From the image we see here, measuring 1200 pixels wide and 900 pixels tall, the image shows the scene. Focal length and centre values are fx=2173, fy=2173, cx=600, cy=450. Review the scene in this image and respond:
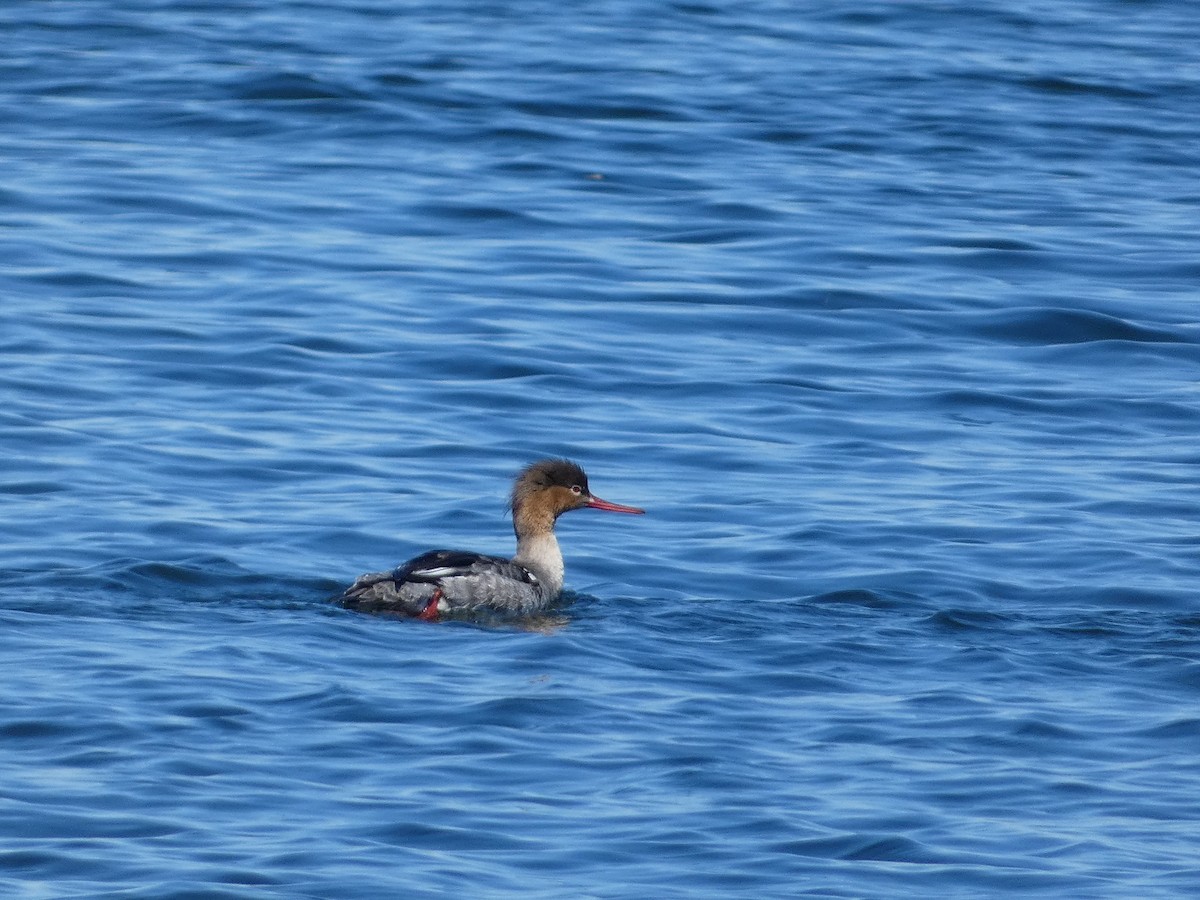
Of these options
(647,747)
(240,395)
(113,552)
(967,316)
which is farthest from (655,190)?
(647,747)

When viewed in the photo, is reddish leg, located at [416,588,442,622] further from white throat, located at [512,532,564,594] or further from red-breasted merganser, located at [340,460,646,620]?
white throat, located at [512,532,564,594]

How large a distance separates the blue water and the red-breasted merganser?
0.17m

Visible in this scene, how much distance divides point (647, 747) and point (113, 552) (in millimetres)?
3811

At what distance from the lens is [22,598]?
34.1 ft

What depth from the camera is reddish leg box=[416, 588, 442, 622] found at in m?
10.7

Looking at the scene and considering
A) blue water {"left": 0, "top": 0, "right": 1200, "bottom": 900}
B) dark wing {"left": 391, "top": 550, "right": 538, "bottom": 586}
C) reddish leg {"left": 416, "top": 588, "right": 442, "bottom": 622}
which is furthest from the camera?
reddish leg {"left": 416, "top": 588, "right": 442, "bottom": 622}

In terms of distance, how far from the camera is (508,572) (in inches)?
444

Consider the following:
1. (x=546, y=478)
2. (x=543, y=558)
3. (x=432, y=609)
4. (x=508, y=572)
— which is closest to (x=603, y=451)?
(x=546, y=478)

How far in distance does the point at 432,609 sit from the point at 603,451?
3.43 meters

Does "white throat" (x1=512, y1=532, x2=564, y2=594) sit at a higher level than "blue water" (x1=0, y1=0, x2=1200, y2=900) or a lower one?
lower

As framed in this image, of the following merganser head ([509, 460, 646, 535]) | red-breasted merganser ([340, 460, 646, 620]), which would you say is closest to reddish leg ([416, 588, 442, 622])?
red-breasted merganser ([340, 460, 646, 620])

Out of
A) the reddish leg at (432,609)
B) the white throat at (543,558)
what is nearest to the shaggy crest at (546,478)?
the white throat at (543,558)

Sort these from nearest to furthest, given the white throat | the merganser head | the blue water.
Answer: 1. the blue water
2. the white throat
3. the merganser head

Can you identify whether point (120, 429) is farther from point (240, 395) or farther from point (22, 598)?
point (22, 598)
